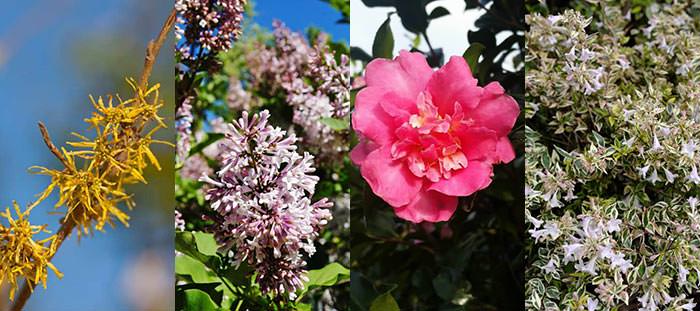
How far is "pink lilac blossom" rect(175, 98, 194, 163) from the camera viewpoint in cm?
Result: 116

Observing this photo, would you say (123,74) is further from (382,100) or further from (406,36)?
(406,36)

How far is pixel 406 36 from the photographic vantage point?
143 centimetres

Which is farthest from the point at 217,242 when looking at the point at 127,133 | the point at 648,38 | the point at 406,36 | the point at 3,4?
the point at 648,38

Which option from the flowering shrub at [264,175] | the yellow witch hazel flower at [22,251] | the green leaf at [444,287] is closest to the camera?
the yellow witch hazel flower at [22,251]

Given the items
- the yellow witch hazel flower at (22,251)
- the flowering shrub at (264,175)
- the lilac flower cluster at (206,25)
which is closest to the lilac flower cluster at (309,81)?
the flowering shrub at (264,175)

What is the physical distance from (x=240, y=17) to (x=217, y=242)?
1.12 feet

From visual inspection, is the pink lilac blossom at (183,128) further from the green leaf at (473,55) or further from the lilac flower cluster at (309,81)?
the green leaf at (473,55)

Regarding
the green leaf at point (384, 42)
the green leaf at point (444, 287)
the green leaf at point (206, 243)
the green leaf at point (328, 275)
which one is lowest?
the green leaf at point (444, 287)

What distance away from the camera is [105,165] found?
997 mm

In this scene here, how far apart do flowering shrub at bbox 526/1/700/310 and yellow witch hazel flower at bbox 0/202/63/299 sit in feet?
2.30

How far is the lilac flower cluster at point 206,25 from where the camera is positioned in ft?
3.61

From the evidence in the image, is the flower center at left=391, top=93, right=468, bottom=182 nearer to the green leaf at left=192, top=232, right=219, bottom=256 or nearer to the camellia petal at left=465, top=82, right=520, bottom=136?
the camellia petal at left=465, top=82, right=520, bottom=136

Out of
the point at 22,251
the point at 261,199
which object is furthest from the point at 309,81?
the point at 22,251

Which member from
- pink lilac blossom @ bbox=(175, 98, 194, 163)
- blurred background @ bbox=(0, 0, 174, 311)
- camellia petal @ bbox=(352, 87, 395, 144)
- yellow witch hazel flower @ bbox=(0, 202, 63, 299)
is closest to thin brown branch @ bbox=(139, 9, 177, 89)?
blurred background @ bbox=(0, 0, 174, 311)
